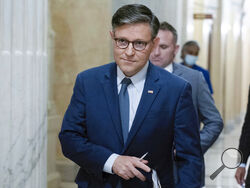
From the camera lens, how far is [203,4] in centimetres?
1075

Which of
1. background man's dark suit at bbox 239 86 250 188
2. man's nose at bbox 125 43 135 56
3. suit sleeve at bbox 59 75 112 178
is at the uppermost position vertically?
man's nose at bbox 125 43 135 56

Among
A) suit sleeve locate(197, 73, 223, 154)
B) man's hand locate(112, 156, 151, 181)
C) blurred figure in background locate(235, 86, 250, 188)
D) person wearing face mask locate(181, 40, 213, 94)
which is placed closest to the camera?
man's hand locate(112, 156, 151, 181)

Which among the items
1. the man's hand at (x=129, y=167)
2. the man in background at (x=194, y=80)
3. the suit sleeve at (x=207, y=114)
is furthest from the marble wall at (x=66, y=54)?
the man's hand at (x=129, y=167)

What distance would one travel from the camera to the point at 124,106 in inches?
113

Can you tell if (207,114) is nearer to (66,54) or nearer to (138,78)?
(66,54)

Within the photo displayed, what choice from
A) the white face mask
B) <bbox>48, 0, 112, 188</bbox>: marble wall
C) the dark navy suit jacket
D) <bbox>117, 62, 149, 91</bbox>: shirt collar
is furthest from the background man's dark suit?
the white face mask

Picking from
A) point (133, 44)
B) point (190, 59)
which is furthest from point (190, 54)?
point (133, 44)

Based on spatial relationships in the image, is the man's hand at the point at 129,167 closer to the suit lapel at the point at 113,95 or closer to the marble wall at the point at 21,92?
the suit lapel at the point at 113,95

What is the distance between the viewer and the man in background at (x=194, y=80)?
4.22m

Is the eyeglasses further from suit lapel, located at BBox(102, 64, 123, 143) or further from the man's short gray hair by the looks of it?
suit lapel, located at BBox(102, 64, 123, 143)

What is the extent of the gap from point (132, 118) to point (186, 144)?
299mm

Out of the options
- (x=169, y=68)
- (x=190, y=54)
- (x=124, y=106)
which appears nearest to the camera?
(x=124, y=106)

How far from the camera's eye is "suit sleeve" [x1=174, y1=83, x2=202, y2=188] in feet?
9.26

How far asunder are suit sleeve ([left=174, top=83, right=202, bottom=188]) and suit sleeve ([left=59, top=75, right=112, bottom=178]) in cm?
36
